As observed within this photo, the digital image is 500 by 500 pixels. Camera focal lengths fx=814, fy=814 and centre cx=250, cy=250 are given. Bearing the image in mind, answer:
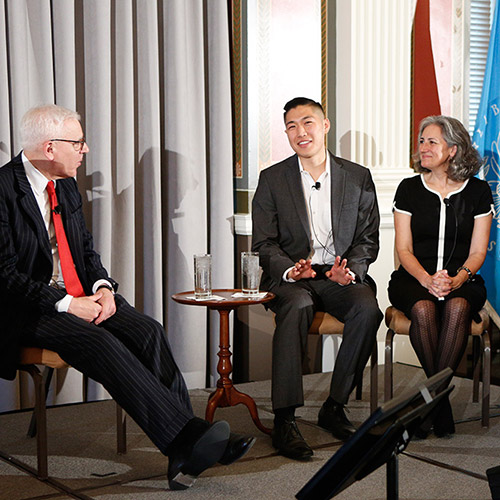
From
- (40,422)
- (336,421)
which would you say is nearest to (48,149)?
(40,422)

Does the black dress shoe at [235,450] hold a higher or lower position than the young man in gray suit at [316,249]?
lower

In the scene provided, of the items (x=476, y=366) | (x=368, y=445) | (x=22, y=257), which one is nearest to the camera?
(x=368, y=445)

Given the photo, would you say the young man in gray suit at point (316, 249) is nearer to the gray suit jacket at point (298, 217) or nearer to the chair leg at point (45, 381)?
the gray suit jacket at point (298, 217)

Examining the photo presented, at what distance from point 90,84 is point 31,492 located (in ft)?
6.17

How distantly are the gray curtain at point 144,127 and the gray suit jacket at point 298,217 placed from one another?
0.57m

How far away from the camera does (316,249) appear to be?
3.63m

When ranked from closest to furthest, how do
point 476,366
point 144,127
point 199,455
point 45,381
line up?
1. point 199,455
2. point 45,381
3. point 476,366
4. point 144,127

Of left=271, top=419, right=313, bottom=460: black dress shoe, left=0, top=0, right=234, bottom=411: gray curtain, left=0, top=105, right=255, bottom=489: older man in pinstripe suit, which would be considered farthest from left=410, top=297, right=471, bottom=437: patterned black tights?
left=0, top=0, right=234, bottom=411: gray curtain

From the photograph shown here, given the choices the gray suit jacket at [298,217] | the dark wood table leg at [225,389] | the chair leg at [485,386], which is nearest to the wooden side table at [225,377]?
the dark wood table leg at [225,389]

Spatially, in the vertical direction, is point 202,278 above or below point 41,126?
below

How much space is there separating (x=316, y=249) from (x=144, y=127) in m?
1.03

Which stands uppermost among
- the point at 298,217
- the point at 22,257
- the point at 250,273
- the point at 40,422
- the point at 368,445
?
the point at 298,217

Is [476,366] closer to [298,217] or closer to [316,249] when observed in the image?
[316,249]

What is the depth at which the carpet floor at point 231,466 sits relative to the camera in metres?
2.65
